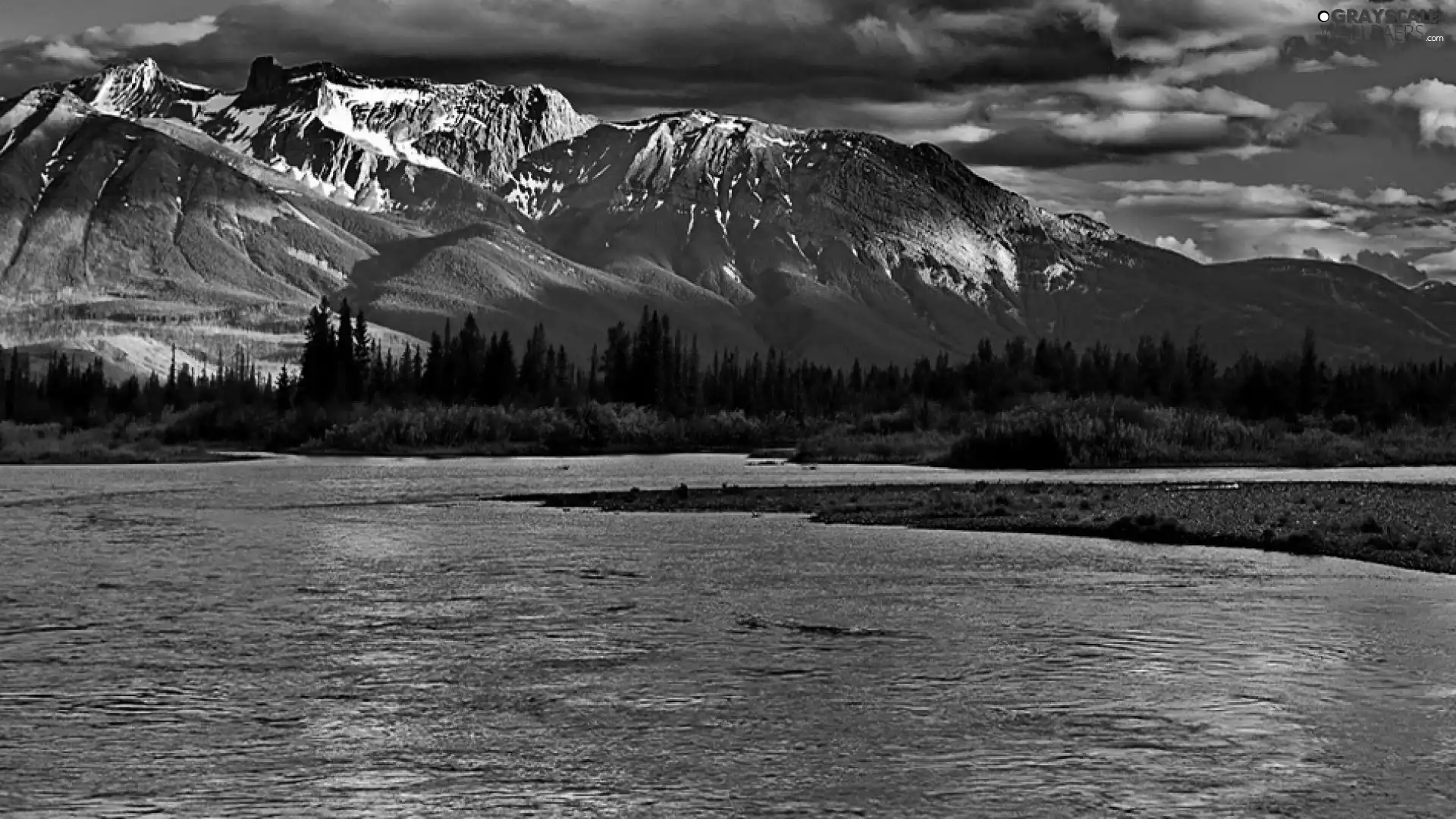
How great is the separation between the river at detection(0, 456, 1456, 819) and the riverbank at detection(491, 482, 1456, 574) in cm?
257

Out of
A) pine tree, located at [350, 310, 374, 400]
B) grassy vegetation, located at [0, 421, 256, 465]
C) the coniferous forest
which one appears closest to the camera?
the coniferous forest

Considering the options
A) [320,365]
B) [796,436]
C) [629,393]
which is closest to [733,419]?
[796,436]

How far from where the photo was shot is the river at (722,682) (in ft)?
68.9

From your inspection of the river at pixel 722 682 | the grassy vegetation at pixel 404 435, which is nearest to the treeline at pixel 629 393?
the grassy vegetation at pixel 404 435

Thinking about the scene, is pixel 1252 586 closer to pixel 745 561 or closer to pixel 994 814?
pixel 745 561

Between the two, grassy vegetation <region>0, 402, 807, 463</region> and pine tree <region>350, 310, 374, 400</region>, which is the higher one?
pine tree <region>350, 310, 374, 400</region>

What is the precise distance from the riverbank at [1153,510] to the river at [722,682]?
2570 millimetres

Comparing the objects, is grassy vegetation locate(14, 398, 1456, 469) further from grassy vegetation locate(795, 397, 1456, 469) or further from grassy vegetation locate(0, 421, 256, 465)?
grassy vegetation locate(0, 421, 256, 465)

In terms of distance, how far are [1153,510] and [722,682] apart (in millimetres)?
33733

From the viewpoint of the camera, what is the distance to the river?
21000 millimetres

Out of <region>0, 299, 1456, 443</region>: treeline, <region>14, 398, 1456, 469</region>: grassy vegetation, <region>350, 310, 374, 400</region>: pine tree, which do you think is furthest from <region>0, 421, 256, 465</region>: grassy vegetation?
<region>350, 310, 374, 400</region>: pine tree

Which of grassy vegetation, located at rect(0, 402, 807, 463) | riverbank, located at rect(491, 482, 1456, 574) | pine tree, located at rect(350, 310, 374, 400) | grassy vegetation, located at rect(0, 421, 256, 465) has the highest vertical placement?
pine tree, located at rect(350, 310, 374, 400)

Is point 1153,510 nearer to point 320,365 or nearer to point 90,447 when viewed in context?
point 90,447

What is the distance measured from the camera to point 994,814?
19.9m
